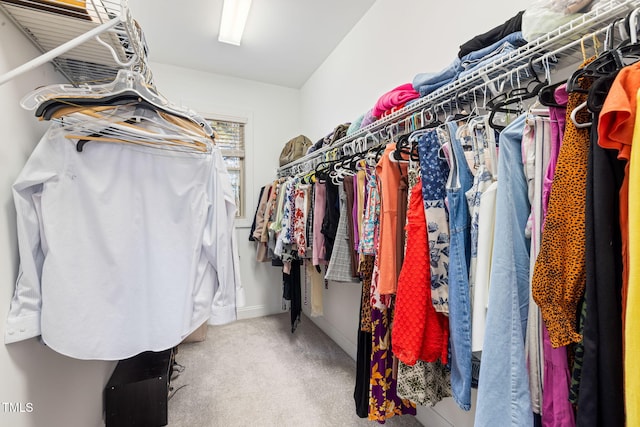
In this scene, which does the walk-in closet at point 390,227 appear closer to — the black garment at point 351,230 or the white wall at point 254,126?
the black garment at point 351,230

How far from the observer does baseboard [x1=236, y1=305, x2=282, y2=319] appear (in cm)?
319

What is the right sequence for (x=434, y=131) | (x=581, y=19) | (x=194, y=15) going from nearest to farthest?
(x=581, y=19) → (x=434, y=131) → (x=194, y=15)

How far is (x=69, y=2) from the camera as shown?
812 mm

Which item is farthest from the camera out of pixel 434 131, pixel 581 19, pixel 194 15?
pixel 194 15

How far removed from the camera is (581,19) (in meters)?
0.71

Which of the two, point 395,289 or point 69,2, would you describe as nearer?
point 69,2

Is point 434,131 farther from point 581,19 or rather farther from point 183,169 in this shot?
point 183,169

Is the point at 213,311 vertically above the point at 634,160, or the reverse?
the point at 634,160

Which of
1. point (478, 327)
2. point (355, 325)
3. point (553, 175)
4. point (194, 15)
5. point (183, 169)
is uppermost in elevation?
point (194, 15)

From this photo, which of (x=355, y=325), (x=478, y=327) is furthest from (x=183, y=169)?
(x=355, y=325)

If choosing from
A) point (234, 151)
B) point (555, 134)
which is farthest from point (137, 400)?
point (234, 151)

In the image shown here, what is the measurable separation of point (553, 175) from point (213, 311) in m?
1.16

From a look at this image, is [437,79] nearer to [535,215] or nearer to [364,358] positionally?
[535,215]

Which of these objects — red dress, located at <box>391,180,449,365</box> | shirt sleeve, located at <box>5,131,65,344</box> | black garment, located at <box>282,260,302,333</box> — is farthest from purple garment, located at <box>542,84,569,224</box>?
black garment, located at <box>282,260,302,333</box>
